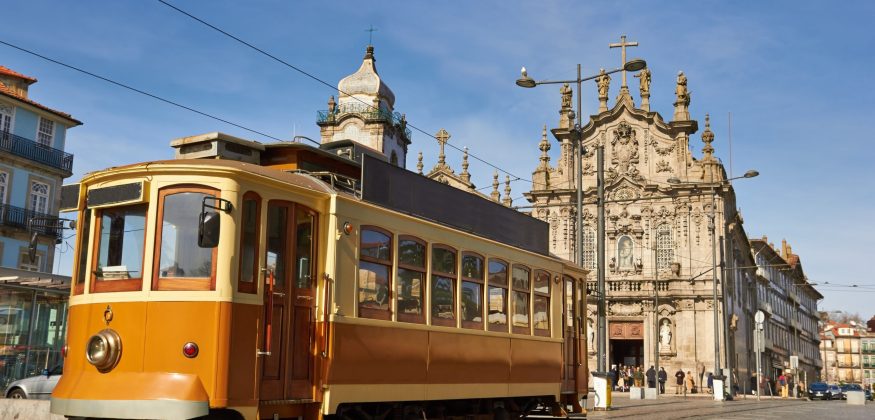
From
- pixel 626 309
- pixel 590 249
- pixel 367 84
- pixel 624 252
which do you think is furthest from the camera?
pixel 367 84

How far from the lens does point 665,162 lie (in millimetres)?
47812

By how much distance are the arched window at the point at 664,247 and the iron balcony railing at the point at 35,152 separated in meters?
29.5

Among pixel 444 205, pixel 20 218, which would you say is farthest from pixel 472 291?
pixel 20 218

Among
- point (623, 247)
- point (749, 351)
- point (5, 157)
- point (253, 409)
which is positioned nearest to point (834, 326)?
point (749, 351)

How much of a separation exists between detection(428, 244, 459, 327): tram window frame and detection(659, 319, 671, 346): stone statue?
121 ft

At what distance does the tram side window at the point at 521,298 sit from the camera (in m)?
13.0

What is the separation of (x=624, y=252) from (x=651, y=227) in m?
2.02

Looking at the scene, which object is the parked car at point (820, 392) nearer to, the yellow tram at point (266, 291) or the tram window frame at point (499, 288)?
the tram window frame at point (499, 288)

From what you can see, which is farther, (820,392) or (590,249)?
(590,249)

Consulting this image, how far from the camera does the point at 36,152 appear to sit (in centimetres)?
3459

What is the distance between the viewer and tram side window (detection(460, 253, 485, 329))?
38.1 ft

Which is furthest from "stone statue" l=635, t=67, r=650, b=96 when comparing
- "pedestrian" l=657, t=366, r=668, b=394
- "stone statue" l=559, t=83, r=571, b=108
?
"pedestrian" l=657, t=366, r=668, b=394

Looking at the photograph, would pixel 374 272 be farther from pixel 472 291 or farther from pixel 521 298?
pixel 521 298

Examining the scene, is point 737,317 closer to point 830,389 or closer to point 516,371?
point 830,389
